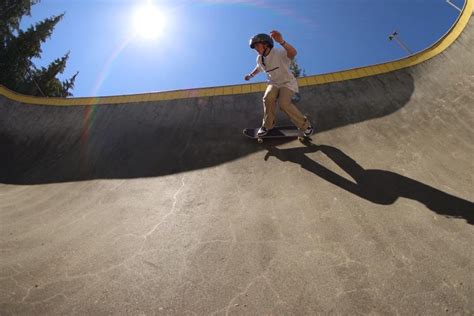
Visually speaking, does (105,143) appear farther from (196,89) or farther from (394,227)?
(394,227)

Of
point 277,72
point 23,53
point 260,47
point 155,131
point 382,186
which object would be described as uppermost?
point 23,53

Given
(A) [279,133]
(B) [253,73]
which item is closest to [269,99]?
(B) [253,73]

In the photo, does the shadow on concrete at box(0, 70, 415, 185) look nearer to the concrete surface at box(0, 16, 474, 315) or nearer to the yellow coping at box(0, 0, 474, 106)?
the concrete surface at box(0, 16, 474, 315)

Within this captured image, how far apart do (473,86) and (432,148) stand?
8.91 ft

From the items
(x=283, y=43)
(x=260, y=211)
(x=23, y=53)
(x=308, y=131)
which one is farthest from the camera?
(x=23, y=53)

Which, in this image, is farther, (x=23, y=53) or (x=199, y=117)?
(x=23, y=53)

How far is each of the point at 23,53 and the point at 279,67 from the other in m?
21.2

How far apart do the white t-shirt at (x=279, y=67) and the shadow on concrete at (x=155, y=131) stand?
55.3 inches

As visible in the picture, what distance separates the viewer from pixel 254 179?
15.7 ft

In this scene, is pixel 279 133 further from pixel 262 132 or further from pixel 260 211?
pixel 260 211

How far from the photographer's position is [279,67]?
5363mm

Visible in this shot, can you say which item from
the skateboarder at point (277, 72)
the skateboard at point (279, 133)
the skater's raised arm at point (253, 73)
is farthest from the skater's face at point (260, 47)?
the skateboard at point (279, 133)

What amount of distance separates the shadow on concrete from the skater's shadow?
142cm

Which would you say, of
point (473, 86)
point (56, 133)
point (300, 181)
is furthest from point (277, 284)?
point (56, 133)
